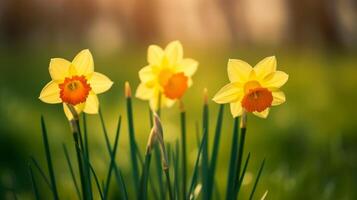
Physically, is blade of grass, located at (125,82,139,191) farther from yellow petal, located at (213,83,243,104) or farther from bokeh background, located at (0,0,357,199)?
bokeh background, located at (0,0,357,199)

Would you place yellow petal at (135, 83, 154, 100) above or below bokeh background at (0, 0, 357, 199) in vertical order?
above

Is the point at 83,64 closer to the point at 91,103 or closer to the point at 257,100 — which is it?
the point at 91,103

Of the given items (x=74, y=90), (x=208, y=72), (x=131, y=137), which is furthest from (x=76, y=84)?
(x=208, y=72)

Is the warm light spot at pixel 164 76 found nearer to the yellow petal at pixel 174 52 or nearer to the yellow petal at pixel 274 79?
the yellow petal at pixel 174 52

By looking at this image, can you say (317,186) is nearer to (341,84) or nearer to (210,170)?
(210,170)

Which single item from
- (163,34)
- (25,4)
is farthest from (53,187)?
(25,4)

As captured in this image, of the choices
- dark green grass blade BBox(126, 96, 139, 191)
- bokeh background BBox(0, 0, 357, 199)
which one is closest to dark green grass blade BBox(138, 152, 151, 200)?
dark green grass blade BBox(126, 96, 139, 191)
